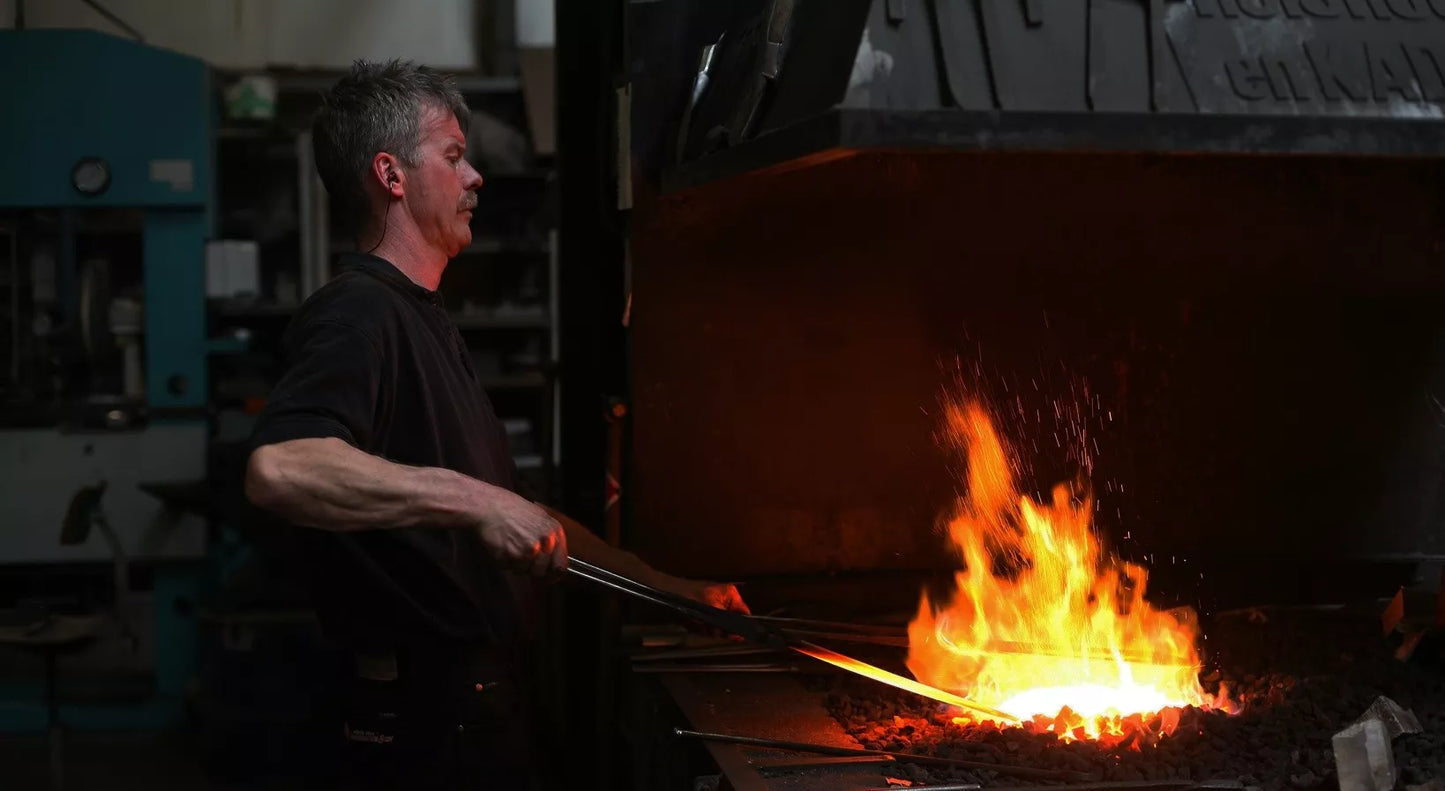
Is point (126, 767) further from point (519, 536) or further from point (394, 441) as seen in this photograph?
point (519, 536)

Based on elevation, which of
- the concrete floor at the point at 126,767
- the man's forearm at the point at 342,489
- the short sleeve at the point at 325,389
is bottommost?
the concrete floor at the point at 126,767

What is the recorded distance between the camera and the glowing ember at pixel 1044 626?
2.33 metres

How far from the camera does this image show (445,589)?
2.04 m

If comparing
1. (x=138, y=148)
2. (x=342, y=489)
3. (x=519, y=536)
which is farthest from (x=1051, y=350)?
(x=138, y=148)

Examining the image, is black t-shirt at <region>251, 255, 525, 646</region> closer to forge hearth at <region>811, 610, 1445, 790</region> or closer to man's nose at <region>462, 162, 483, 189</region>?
man's nose at <region>462, 162, 483, 189</region>

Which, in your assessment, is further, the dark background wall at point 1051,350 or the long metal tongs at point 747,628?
the dark background wall at point 1051,350

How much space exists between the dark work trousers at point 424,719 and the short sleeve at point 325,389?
434 millimetres

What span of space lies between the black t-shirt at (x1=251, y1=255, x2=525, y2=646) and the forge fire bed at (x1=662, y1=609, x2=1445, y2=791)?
0.46 m

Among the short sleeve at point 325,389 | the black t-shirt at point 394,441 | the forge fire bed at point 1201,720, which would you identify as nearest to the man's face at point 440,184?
the black t-shirt at point 394,441

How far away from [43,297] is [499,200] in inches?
95.8

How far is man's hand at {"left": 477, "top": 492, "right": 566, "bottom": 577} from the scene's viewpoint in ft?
5.97

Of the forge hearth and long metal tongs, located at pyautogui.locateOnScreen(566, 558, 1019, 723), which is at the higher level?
long metal tongs, located at pyautogui.locateOnScreen(566, 558, 1019, 723)

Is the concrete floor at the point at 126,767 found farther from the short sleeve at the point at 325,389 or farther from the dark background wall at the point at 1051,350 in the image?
the short sleeve at the point at 325,389

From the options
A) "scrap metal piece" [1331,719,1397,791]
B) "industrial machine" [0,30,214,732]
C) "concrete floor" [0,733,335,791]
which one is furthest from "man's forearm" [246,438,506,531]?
"industrial machine" [0,30,214,732]
